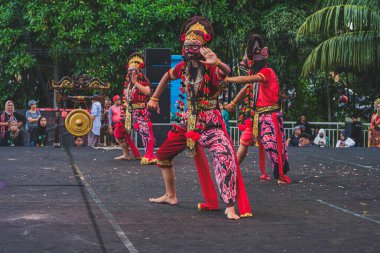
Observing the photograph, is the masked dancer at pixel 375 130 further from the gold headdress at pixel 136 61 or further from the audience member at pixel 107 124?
the gold headdress at pixel 136 61

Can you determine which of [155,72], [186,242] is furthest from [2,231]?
[155,72]

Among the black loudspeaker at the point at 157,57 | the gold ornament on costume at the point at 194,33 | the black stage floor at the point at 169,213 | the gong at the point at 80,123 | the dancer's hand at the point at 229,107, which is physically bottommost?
→ the black stage floor at the point at 169,213

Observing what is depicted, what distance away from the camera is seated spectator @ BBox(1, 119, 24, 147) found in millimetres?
18984

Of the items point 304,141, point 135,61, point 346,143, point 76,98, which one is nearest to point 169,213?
point 135,61

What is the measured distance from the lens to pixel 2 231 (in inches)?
261

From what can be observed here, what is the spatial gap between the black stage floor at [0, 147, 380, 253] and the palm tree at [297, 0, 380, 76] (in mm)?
10074

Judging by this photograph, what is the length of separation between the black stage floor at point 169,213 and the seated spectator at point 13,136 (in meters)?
6.07

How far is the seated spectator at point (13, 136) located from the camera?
62.3 feet

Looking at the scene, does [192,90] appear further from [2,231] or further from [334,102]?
[334,102]

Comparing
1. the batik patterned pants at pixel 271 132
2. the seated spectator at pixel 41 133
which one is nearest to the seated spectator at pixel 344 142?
the seated spectator at pixel 41 133

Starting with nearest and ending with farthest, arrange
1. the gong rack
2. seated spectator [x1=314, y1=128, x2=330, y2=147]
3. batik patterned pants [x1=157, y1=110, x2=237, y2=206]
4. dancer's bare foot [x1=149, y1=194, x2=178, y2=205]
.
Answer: batik patterned pants [x1=157, y1=110, x2=237, y2=206] < dancer's bare foot [x1=149, y1=194, x2=178, y2=205] < the gong rack < seated spectator [x1=314, y1=128, x2=330, y2=147]

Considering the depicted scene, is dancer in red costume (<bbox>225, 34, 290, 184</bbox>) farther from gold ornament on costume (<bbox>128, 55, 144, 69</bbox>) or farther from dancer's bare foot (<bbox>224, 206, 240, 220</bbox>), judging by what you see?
dancer's bare foot (<bbox>224, 206, 240, 220</bbox>)

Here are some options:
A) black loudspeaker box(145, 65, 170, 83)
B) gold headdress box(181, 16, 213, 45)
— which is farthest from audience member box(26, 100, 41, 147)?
gold headdress box(181, 16, 213, 45)

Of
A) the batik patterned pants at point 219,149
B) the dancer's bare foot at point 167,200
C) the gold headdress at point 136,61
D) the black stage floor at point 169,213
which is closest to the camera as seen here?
the black stage floor at point 169,213
